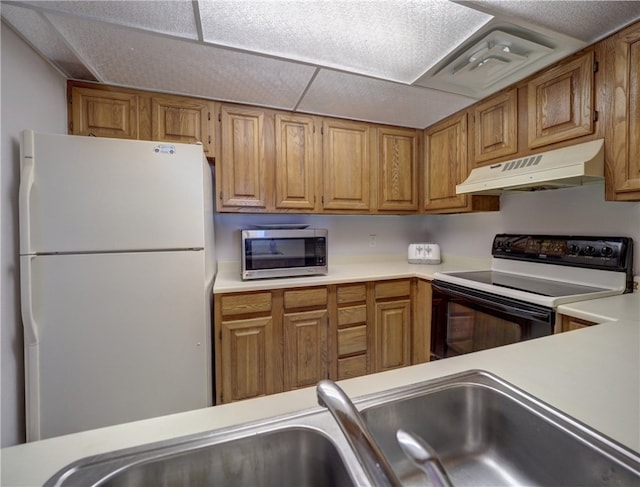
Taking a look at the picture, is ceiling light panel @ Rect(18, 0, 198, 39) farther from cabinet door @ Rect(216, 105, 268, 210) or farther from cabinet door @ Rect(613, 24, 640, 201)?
cabinet door @ Rect(613, 24, 640, 201)

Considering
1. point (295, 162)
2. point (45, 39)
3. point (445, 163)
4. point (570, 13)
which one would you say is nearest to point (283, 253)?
point (295, 162)

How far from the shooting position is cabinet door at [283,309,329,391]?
1.86 meters

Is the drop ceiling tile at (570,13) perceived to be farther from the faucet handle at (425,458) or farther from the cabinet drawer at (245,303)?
the cabinet drawer at (245,303)

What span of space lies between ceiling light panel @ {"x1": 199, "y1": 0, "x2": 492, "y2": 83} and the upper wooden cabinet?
0.65 m

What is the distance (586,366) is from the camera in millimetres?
698

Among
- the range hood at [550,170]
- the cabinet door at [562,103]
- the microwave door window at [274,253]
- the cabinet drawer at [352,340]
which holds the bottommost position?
the cabinet drawer at [352,340]

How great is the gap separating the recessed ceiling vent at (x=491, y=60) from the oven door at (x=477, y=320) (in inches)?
50.4

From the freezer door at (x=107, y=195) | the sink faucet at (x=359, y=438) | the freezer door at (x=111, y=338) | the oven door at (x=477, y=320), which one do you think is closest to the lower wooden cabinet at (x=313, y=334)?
the oven door at (x=477, y=320)

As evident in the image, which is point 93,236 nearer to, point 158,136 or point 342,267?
point 158,136

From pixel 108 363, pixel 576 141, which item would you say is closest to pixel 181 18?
pixel 108 363

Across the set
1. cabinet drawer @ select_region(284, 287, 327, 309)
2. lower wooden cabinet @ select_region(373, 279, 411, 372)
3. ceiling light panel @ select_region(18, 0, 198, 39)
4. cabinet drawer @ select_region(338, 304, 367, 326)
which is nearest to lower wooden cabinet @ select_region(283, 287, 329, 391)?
cabinet drawer @ select_region(284, 287, 327, 309)

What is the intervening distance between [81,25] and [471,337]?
99.9 inches

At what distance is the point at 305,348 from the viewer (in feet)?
6.23

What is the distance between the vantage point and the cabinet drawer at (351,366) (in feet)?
6.55
